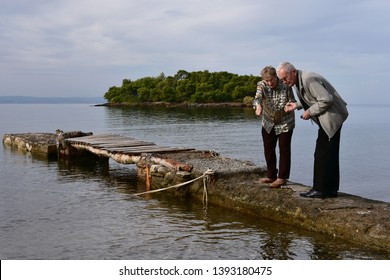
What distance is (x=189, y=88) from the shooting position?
147000mm

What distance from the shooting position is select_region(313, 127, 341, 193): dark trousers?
758 cm

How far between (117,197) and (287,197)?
4.78m

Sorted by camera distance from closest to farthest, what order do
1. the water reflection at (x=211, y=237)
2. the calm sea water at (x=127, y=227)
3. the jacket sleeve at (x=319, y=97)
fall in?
the water reflection at (x=211, y=237) → the calm sea water at (x=127, y=227) → the jacket sleeve at (x=319, y=97)

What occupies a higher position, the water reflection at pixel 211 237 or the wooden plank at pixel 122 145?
the wooden plank at pixel 122 145

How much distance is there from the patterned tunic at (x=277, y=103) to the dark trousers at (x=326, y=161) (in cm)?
91

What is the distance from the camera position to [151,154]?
12906mm

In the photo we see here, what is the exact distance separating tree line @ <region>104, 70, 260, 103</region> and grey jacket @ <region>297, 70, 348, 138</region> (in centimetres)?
12709

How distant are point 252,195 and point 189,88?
456ft

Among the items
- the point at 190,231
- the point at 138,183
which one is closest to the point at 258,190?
the point at 190,231

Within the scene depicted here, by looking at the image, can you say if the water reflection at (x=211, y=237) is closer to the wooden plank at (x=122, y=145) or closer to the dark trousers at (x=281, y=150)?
the dark trousers at (x=281, y=150)

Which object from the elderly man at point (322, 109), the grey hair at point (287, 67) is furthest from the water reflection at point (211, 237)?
the grey hair at point (287, 67)

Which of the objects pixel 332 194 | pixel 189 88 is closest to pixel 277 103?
pixel 332 194

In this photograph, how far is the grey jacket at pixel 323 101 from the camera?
7340mm

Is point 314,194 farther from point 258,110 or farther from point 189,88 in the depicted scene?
point 189,88
